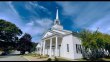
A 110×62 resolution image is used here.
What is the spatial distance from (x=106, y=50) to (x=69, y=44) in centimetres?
961

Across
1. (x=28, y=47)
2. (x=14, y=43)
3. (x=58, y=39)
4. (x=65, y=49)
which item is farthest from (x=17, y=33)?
(x=65, y=49)

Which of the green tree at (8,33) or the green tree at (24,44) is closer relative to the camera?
the green tree at (8,33)

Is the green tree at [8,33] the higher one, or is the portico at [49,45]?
A: the green tree at [8,33]

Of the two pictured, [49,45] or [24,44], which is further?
[24,44]

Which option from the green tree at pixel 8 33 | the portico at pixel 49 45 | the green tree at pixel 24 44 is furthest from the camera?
the green tree at pixel 24 44

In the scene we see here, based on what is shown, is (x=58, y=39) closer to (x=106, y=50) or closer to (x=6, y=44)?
(x=106, y=50)

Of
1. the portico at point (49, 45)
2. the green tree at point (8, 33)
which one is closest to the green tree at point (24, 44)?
the green tree at point (8, 33)

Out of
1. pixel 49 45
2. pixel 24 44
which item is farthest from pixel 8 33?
pixel 49 45

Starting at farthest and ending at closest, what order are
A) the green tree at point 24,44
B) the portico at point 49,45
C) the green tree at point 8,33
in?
1. the green tree at point 24,44
2. the green tree at point 8,33
3. the portico at point 49,45

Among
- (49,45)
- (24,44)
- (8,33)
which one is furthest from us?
(24,44)

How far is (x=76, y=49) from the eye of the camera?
22.4m

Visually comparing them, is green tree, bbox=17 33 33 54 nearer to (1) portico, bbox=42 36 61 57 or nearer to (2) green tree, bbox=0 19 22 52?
(2) green tree, bbox=0 19 22 52

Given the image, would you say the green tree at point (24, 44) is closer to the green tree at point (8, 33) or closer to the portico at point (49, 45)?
the green tree at point (8, 33)

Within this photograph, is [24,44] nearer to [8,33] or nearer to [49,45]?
[8,33]
